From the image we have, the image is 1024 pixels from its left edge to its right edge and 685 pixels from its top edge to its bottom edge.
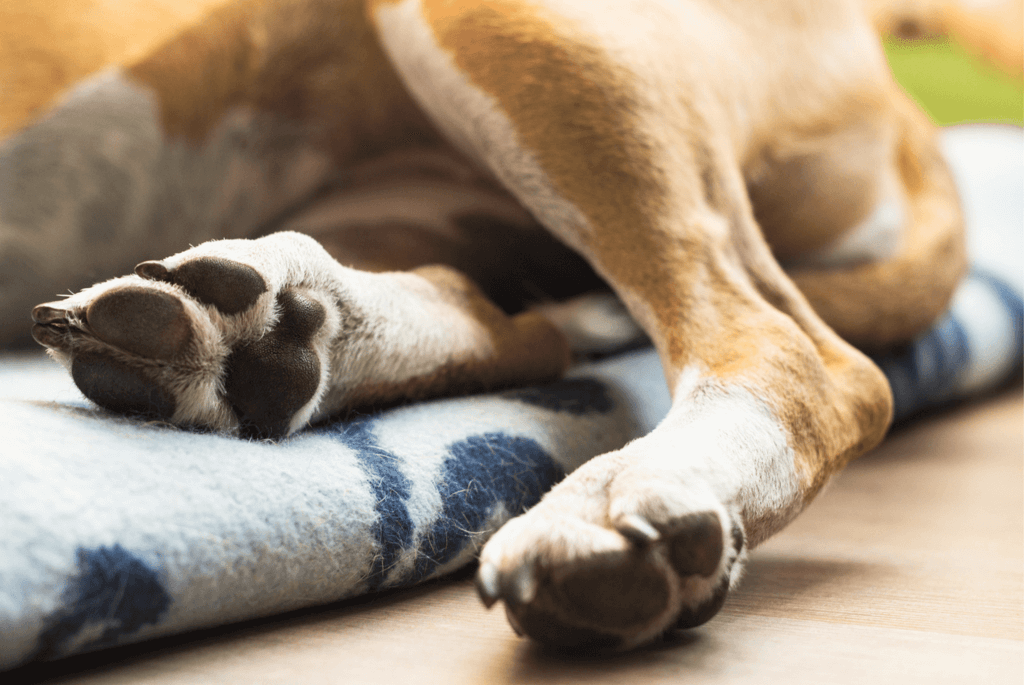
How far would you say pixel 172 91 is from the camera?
1.09 meters

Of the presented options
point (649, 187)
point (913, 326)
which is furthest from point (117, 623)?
point (913, 326)

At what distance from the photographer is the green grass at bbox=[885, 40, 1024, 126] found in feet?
9.27

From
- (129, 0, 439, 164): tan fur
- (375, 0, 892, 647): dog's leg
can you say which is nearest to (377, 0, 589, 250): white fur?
(375, 0, 892, 647): dog's leg

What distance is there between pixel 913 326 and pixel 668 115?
620 mm

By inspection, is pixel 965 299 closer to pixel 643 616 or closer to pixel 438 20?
pixel 438 20

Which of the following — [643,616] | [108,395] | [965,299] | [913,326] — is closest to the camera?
[643,616]

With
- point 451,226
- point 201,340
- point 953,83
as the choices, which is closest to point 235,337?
point 201,340

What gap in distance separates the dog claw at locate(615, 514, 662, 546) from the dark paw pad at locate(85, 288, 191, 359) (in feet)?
0.90

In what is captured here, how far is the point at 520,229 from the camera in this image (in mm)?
1149

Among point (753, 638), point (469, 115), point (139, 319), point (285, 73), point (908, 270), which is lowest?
point (753, 638)

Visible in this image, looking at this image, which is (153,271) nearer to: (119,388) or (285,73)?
(119,388)

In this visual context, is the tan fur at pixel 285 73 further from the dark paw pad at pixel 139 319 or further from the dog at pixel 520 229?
the dark paw pad at pixel 139 319

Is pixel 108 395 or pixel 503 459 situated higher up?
pixel 108 395

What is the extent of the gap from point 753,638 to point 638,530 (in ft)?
0.40
